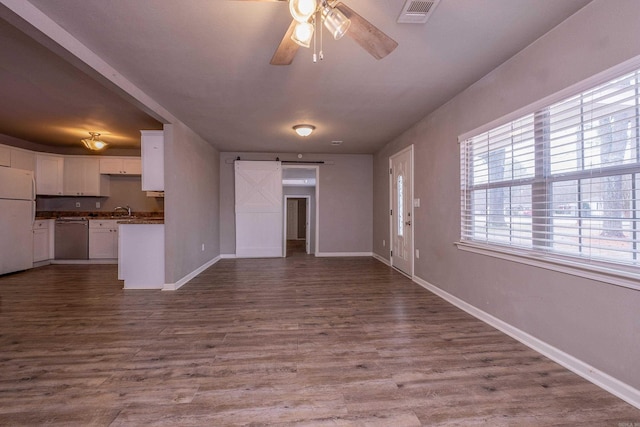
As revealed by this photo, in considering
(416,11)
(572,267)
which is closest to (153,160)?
(416,11)

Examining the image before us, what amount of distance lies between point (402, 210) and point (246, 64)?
3.42 m

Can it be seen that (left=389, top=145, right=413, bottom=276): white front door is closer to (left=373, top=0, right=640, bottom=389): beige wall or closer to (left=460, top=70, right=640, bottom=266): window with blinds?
(left=373, top=0, right=640, bottom=389): beige wall

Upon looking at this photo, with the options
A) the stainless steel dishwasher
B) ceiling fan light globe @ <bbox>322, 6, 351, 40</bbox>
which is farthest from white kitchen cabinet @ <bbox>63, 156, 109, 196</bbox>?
ceiling fan light globe @ <bbox>322, 6, 351, 40</bbox>

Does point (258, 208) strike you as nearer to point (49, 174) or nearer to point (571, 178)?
point (49, 174)

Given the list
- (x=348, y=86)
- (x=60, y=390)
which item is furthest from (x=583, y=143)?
(x=60, y=390)

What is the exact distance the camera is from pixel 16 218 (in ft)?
15.6

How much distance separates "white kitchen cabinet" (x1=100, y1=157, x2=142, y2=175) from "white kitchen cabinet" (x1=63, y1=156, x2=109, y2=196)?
14 centimetres

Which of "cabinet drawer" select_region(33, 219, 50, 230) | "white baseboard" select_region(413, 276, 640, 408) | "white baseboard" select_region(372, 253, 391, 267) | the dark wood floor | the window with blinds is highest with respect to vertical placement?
the window with blinds

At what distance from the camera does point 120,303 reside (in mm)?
3256

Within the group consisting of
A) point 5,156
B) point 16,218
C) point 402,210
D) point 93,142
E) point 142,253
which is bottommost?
point 142,253

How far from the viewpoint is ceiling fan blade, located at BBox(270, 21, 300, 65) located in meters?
1.65

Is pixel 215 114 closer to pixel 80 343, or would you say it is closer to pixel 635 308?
pixel 80 343

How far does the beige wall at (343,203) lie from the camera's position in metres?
6.44

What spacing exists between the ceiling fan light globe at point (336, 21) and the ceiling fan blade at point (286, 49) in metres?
0.20
